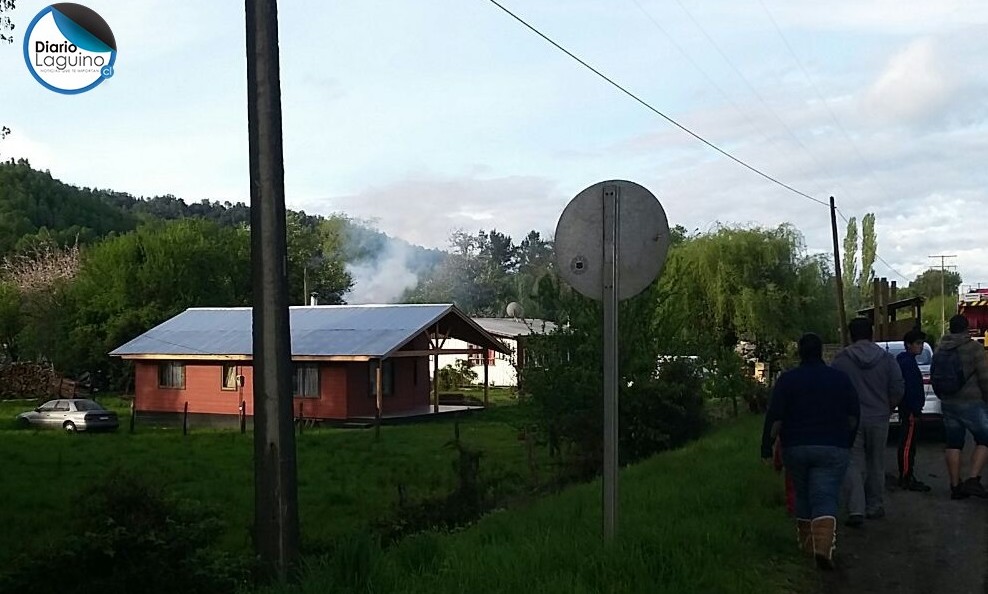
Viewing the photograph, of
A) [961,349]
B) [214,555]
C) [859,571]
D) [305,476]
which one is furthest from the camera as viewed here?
[305,476]

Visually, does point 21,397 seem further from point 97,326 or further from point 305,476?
point 305,476

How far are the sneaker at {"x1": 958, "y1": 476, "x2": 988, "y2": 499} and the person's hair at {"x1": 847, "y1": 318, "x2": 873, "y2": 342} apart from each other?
2132 mm

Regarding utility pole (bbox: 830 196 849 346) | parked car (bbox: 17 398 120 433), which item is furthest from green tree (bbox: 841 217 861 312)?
parked car (bbox: 17 398 120 433)

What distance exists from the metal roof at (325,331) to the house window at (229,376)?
0.82 metres

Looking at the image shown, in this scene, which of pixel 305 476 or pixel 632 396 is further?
pixel 305 476

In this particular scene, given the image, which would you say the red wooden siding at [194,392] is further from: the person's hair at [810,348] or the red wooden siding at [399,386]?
the person's hair at [810,348]

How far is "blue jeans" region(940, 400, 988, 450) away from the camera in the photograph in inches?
384

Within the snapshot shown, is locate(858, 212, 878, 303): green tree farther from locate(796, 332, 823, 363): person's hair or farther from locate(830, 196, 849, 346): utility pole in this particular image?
locate(796, 332, 823, 363): person's hair

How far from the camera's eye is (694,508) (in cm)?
858

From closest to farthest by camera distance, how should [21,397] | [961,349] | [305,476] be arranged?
[961,349]
[305,476]
[21,397]

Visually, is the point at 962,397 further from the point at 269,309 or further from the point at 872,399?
the point at 269,309

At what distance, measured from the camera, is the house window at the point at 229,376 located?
3612 centimetres

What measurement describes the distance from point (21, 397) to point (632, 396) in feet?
135

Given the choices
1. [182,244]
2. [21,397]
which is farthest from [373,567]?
[182,244]
